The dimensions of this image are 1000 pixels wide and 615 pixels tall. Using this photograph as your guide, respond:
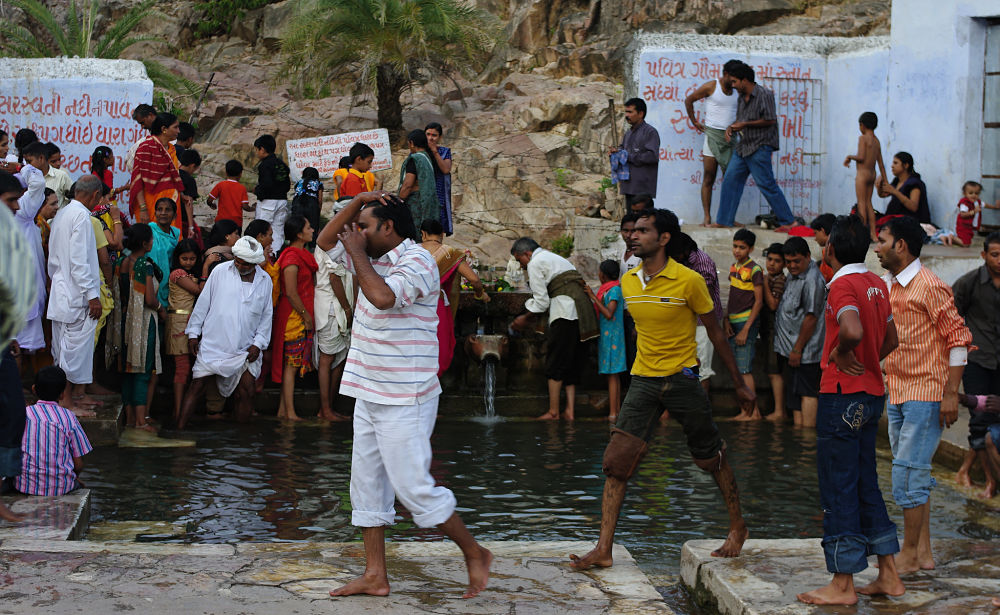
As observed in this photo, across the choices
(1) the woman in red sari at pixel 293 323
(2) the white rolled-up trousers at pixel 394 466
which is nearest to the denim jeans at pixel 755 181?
(1) the woman in red sari at pixel 293 323

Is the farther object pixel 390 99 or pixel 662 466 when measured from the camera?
pixel 390 99

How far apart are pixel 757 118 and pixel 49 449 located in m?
9.70

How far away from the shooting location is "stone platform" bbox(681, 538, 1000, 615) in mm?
4926

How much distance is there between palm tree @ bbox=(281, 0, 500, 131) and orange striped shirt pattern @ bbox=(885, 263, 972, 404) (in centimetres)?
1431

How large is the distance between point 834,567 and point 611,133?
1571cm

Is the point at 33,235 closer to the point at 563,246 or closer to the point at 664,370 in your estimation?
the point at 664,370

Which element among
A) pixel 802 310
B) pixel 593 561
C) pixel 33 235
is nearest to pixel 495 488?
pixel 593 561

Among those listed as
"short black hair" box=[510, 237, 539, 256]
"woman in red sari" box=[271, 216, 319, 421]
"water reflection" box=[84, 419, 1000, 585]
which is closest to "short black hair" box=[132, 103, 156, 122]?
"woman in red sari" box=[271, 216, 319, 421]

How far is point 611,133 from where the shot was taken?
1997 centimetres

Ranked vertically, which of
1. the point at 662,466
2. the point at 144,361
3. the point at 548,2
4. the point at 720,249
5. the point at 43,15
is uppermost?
the point at 548,2

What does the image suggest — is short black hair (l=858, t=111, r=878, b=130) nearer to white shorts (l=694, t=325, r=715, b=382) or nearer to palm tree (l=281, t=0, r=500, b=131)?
white shorts (l=694, t=325, r=715, b=382)

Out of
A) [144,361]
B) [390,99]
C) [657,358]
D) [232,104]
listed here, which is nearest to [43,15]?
[232,104]

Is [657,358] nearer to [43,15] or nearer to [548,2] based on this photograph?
[43,15]

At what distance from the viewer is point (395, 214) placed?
505 cm
